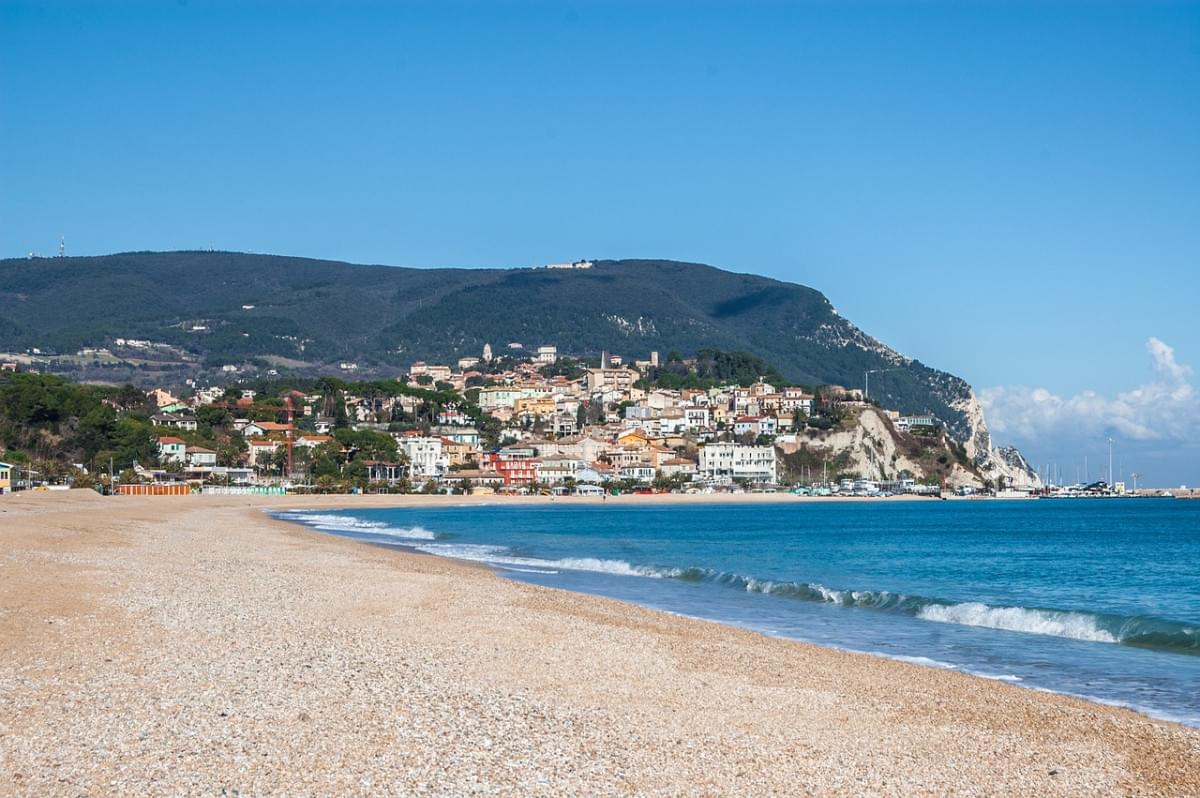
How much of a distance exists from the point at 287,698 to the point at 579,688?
114 inches

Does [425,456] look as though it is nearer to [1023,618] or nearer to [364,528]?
[364,528]

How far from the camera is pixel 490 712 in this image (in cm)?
1025

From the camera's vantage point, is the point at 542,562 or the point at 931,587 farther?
the point at 542,562

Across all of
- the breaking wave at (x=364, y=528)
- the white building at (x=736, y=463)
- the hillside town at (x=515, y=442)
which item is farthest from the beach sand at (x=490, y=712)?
the white building at (x=736, y=463)

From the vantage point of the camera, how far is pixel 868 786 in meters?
8.56

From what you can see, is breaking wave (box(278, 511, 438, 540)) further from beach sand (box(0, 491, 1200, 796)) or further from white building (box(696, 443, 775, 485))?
white building (box(696, 443, 775, 485))

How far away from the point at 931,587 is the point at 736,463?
118605mm

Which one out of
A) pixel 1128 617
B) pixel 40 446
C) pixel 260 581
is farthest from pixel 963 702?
pixel 40 446

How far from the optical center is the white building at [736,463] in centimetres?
14425

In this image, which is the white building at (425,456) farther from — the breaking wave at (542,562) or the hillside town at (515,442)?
the breaking wave at (542,562)

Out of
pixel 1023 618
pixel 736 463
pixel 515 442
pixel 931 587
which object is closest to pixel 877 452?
pixel 736 463

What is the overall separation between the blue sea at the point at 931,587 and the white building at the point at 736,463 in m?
85.4

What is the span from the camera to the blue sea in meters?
15.8

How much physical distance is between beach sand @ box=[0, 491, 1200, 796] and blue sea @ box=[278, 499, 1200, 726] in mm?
1764
